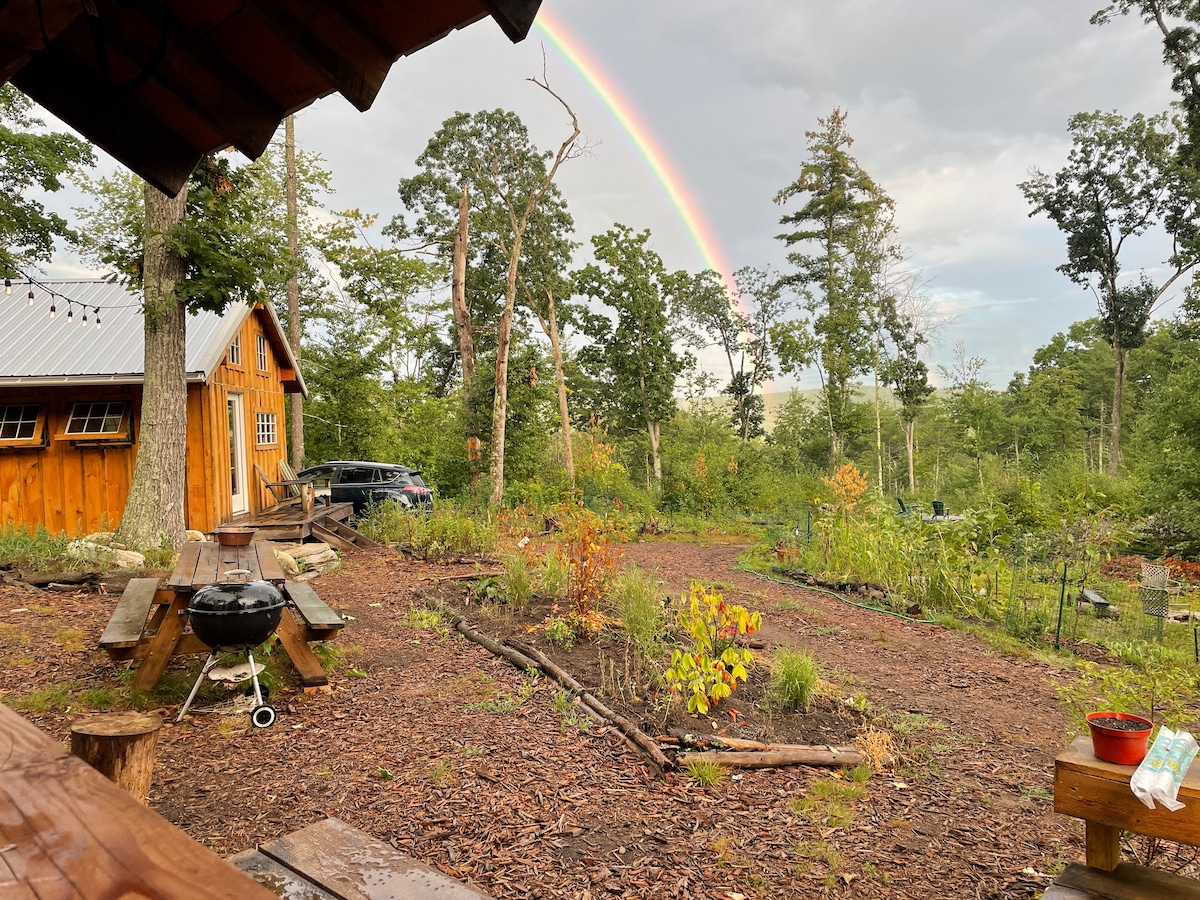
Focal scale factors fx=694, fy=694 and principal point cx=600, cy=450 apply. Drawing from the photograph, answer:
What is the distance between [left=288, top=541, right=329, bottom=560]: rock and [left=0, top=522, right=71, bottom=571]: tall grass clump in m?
2.48

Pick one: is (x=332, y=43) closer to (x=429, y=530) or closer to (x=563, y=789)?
(x=563, y=789)

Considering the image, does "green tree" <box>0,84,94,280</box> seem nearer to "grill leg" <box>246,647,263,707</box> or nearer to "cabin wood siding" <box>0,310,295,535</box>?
"cabin wood siding" <box>0,310,295,535</box>

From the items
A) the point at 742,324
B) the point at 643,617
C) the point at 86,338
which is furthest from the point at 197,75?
the point at 742,324

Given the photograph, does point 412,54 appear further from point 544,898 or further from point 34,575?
point 34,575

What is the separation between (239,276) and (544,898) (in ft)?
27.4

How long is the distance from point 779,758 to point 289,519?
8.81 m

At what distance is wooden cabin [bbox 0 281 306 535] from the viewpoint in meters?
9.92

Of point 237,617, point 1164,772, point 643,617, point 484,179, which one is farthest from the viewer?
point 484,179

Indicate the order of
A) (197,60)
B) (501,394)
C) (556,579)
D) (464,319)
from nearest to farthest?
(197,60), (556,579), (501,394), (464,319)

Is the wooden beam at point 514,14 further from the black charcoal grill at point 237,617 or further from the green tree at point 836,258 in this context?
the green tree at point 836,258

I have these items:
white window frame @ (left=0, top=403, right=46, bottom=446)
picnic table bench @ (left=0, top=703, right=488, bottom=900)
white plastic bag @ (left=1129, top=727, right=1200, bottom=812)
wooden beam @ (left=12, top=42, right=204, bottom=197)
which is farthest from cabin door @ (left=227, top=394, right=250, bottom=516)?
white plastic bag @ (left=1129, top=727, right=1200, bottom=812)

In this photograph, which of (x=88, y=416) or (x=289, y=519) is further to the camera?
(x=289, y=519)

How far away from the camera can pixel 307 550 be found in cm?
958

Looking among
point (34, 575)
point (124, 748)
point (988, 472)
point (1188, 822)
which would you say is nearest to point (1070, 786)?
point (1188, 822)
